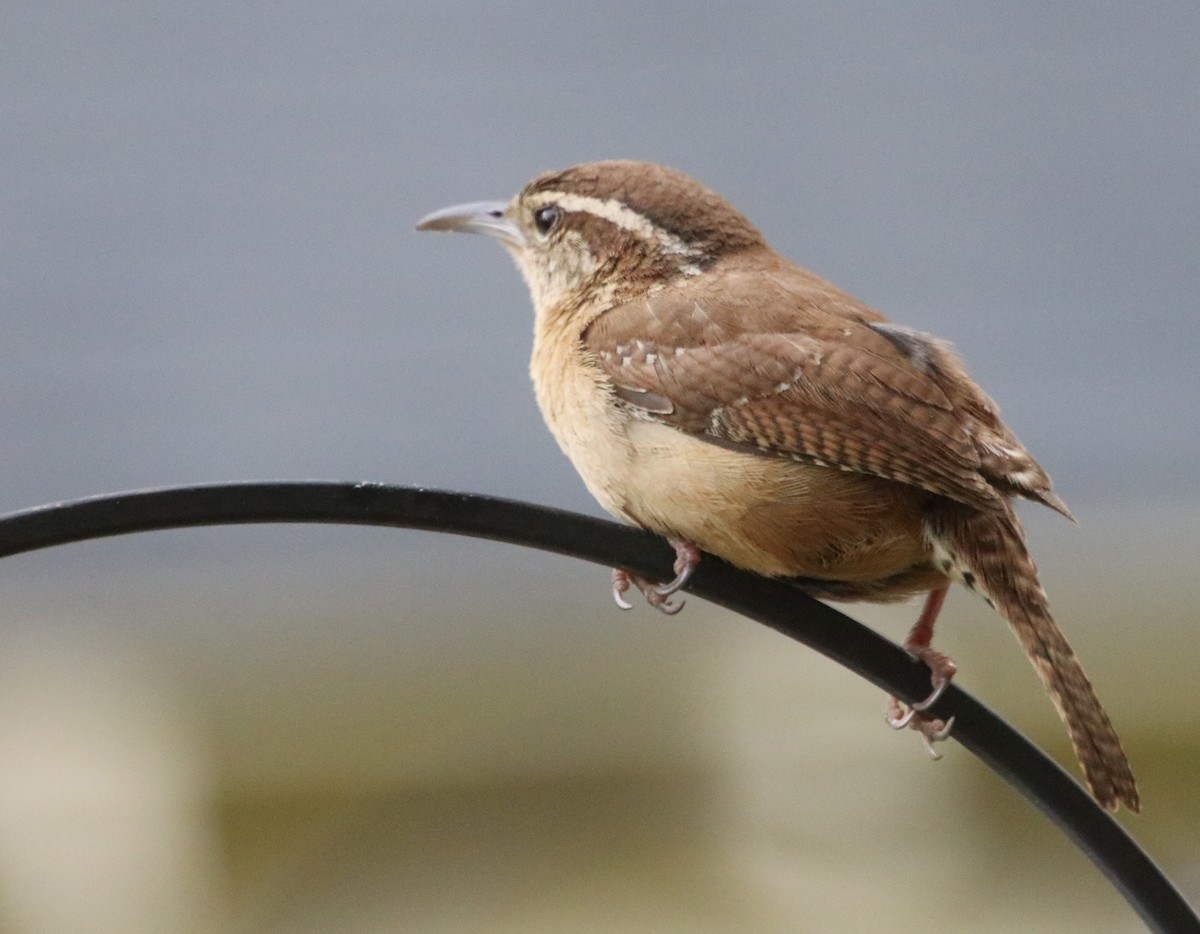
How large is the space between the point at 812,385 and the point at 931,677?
63 centimetres

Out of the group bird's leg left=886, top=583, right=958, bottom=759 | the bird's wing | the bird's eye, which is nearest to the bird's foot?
→ bird's leg left=886, top=583, right=958, bottom=759

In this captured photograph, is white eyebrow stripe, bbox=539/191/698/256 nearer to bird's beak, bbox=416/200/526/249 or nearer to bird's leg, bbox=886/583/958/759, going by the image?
bird's beak, bbox=416/200/526/249

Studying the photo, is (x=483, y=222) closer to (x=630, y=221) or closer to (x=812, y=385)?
(x=630, y=221)

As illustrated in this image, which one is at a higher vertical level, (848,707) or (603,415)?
(603,415)

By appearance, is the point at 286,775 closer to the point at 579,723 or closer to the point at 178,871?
the point at 178,871

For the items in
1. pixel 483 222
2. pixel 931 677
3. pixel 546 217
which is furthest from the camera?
pixel 483 222

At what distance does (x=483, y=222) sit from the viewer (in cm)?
398

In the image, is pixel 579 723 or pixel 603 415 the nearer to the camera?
pixel 603 415

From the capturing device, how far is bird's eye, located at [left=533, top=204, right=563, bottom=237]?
3.81 metres

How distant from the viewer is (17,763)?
18.2 feet

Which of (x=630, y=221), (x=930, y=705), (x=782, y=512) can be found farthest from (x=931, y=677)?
(x=630, y=221)

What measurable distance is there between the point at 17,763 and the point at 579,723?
1941mm

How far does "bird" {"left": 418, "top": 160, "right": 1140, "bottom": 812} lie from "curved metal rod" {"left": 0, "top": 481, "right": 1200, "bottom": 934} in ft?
0.38

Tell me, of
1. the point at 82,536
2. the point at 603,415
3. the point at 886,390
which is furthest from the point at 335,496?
the point at 886,390
